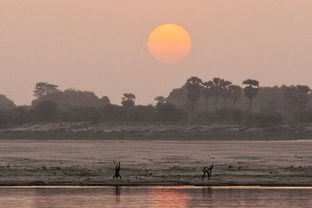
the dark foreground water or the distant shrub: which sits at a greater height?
the distant shrub

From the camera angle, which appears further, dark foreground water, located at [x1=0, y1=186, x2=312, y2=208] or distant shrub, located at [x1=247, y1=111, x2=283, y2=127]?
distant shrub, located at [x1=247, y1=111, x2=283, y2=127]

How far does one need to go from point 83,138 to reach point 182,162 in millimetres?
127037

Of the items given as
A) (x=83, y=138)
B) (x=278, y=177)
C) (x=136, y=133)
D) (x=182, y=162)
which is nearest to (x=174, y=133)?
(x=136, y=133)

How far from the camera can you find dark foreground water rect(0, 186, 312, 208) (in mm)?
35375

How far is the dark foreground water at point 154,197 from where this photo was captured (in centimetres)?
3538

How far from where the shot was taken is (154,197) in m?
38.7

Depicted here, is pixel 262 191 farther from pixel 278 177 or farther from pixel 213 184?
pixel 278 177

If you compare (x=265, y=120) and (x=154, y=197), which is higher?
(x=265, y=120)

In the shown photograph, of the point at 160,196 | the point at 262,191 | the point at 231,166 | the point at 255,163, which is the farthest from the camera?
the point at 255,163

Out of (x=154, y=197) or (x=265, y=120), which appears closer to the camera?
(x=154, y=197)

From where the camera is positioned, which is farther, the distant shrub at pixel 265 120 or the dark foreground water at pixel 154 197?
the distant shrub at pixel 265 120

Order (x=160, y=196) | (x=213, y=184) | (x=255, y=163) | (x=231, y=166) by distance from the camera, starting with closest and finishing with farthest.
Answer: (x=160, y=196), (x=213, y=184), (x=231, y=166), (x=255, y=163)

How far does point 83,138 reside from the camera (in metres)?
194

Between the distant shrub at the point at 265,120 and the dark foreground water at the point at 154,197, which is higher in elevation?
the distant shrub at the point at 265,120
